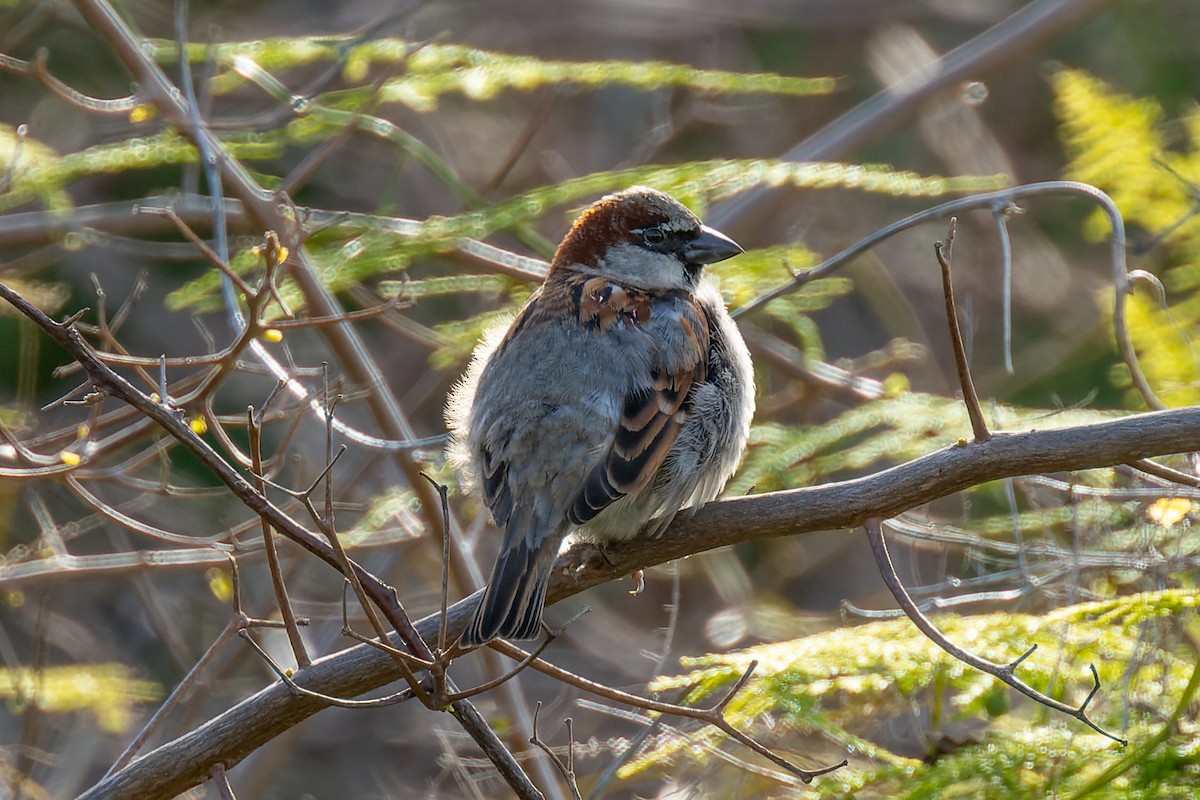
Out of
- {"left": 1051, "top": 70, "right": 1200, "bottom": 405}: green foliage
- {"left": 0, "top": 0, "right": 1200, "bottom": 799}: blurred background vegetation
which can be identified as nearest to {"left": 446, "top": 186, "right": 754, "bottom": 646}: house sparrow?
{"left": 0, "top": 0, "right": 1200, "bottom": 799}: blurred background vegetation

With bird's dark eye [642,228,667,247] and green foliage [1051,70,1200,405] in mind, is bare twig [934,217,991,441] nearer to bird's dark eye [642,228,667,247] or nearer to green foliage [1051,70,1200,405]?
bird's dark eye [642,228,667,247]

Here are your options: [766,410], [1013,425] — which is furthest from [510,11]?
[1013,425]

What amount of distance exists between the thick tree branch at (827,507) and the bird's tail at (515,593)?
0.12m

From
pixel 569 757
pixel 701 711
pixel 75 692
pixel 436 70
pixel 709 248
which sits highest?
pixel 436 70

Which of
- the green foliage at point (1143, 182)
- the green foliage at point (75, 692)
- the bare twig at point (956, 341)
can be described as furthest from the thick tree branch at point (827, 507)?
the green foliage at point (1143, 182)

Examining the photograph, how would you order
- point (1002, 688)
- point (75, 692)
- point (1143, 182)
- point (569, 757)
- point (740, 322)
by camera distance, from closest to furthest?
point (569, 757), point (1002, 688), point (75, 692), point (1143, 182), point (740, 322)

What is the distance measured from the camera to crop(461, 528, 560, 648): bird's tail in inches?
118

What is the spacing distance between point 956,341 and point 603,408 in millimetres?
1364

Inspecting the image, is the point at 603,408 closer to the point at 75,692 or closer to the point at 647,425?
Answer: the point at 647,425

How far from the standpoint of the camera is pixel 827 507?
2848 mm

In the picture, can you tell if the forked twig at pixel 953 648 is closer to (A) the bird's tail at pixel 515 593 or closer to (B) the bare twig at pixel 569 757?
(B) the bare twig at pixel 569 757

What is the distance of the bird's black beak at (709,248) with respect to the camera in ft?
14.3

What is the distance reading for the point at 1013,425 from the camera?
4426mm

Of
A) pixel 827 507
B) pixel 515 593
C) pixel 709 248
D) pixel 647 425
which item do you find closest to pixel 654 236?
pixel 709 248
